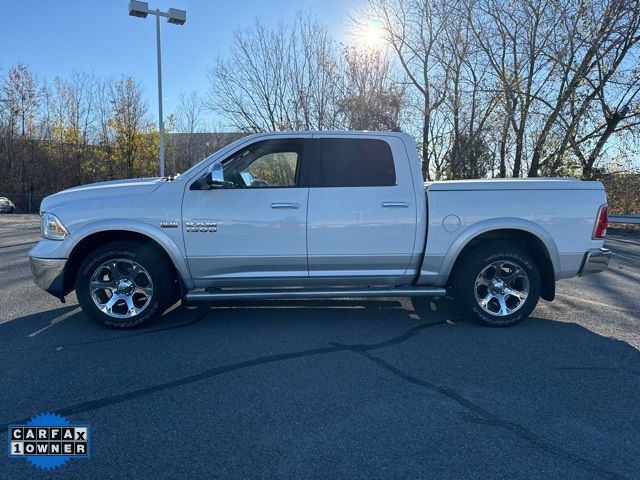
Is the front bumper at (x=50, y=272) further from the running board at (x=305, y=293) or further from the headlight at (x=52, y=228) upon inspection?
the running board at (x=305, y=293)

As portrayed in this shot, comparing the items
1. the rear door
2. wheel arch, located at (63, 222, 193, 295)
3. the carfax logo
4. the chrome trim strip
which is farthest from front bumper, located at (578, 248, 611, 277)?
the carfax logo

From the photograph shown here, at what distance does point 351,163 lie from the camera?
5.04 meters

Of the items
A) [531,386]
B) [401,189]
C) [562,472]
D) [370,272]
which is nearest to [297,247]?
[370,272]

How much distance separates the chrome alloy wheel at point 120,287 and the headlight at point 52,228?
1.73 ft

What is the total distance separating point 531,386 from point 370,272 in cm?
199

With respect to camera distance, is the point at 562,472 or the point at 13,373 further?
the point at 13,373

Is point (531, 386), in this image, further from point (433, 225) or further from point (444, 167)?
point (444, 167)

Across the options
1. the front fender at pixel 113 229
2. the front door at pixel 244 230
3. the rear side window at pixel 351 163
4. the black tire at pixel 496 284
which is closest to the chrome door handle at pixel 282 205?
the front door at pixel 244 230

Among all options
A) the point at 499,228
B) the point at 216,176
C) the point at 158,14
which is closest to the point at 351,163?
the point at 216,176

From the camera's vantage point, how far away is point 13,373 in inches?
149

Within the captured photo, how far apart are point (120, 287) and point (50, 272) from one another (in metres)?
0.71

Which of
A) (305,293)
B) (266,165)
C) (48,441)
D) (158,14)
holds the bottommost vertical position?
(48,441)

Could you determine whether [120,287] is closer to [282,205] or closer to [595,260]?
[282,205]

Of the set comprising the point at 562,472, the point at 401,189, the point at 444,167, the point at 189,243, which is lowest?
the point at 562,472
